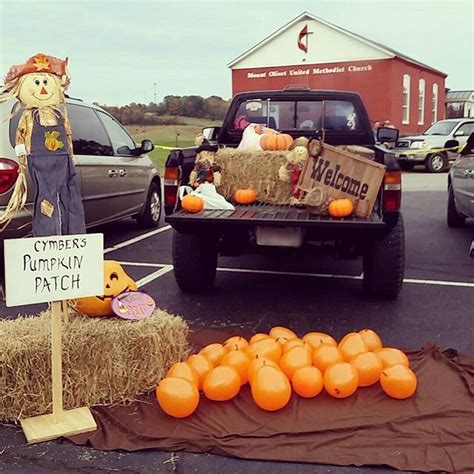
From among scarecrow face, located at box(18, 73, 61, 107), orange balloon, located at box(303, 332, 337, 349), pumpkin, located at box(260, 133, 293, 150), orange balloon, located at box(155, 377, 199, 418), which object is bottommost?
orange balloon, located at box(155, 377, 199, 418)

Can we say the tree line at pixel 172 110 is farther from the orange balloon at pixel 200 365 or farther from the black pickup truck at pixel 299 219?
the orange balloon at pixel 200 365

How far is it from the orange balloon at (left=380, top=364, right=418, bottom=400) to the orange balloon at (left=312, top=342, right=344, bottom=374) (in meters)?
0.31

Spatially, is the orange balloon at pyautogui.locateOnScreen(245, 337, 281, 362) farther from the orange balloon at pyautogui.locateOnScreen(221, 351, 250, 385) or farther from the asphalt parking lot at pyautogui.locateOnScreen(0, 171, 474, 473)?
the asphalt parking lot at pyautogui.locateOnScreen(0, 171, 474, 473)

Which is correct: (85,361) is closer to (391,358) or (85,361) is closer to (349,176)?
(391,358)

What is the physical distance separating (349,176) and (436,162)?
15939mm

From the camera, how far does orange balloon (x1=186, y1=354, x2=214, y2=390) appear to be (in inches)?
150

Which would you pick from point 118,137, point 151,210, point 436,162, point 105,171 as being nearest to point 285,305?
point 105,171

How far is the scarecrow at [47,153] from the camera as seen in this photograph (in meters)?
3.89

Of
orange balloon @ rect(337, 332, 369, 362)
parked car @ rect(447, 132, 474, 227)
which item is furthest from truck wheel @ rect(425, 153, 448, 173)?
orange balloon @ rect(337, 332, 369, 362)

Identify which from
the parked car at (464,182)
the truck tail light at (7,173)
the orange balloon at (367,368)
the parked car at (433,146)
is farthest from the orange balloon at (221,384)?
the parked car at (433,146)

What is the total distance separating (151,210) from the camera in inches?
384

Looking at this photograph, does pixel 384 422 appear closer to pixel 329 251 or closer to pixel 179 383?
pixel 179 383

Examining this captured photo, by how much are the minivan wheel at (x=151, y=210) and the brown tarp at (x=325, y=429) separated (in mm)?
6070

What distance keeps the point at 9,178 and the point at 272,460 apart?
12.1 ft
